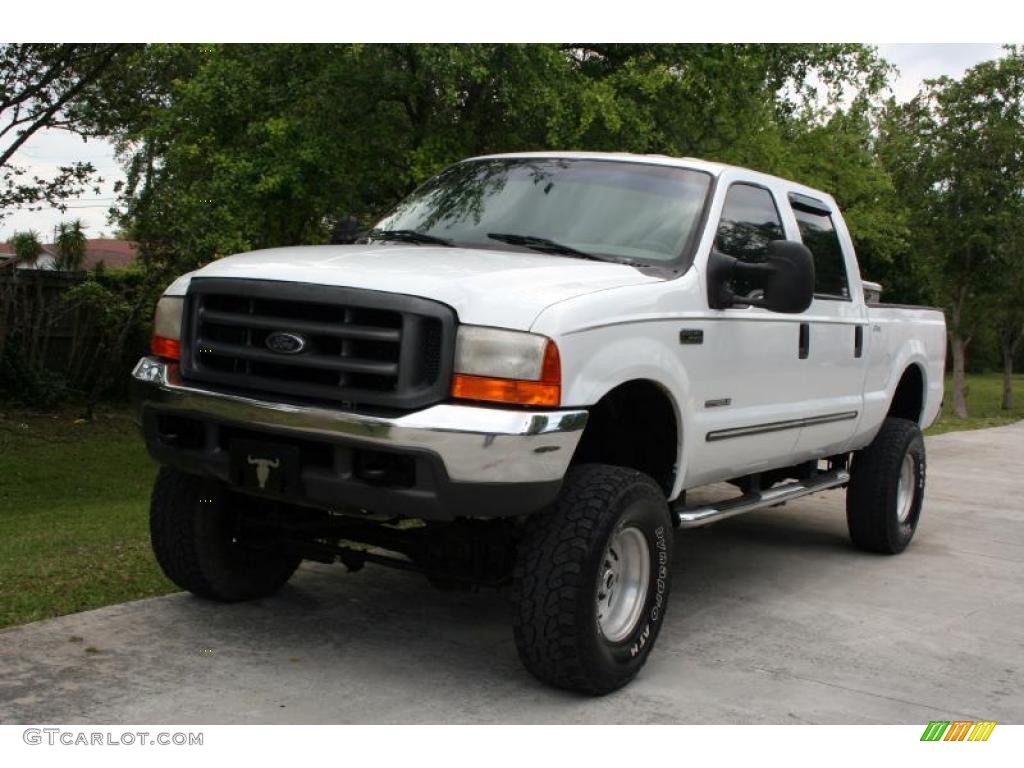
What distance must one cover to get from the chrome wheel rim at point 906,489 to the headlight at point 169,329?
494 centimetres

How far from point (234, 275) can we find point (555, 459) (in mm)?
1521

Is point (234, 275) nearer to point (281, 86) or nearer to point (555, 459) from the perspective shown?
point (555, 459)

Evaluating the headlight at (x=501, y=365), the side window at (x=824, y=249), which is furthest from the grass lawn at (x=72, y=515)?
the side window at (x=824, y=249)

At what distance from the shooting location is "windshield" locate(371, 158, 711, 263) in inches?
228

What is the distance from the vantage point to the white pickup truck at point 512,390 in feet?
15.0

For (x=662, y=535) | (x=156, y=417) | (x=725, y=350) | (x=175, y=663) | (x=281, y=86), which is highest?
(x=281, y=86)

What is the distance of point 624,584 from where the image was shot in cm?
523

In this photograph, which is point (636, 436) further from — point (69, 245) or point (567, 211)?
point (69, 245)

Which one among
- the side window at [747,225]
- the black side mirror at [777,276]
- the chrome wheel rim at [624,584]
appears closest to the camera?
the chrome wheel rim at [624,584]

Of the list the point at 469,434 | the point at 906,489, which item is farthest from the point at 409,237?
the point at 906,489

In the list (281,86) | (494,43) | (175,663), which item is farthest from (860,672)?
(281,86)

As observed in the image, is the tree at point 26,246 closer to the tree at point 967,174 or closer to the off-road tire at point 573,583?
the off-road tire at point 573,583

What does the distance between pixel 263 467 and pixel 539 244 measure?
1.72 m

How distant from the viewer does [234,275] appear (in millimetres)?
5043
